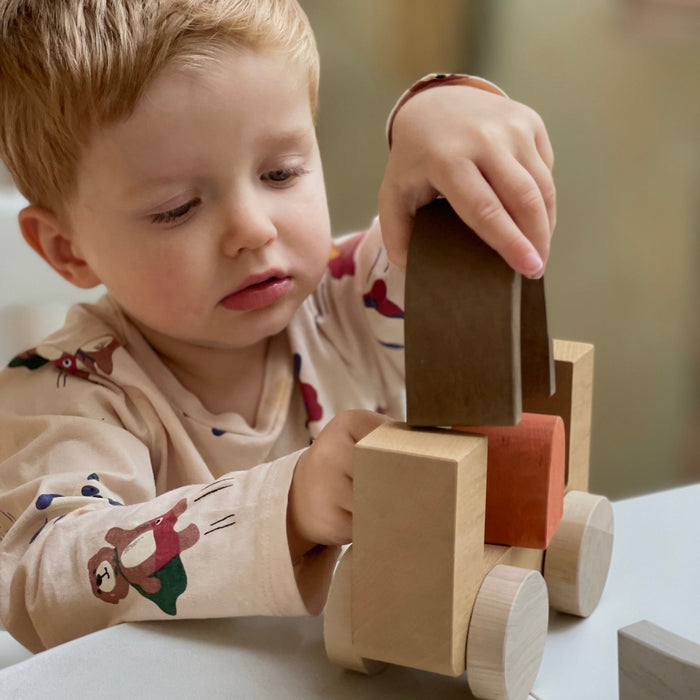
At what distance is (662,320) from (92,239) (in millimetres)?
1226

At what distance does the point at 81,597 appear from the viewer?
476mm

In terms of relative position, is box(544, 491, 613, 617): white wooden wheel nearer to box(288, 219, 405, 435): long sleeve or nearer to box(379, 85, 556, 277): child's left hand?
box(379, 85, 556, 277): child's left hand

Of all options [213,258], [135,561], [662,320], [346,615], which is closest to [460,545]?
[346,615]

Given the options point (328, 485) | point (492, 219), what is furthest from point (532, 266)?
point (328, 485)

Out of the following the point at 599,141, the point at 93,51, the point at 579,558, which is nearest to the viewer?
the point at 579,558

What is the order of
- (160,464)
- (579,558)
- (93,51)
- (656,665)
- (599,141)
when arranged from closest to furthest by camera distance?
(656,665) → (579,558) → (93,51) → (160,464) → (599,141)

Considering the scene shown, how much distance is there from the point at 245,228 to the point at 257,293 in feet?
0.20

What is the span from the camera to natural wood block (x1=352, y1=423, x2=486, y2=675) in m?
0.34

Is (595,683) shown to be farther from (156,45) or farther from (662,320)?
(662,320)

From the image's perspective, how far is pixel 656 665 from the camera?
12.8 inches

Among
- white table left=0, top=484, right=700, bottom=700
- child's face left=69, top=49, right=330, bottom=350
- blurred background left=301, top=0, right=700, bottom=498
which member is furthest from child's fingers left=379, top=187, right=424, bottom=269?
blurred background left=301, top=0, right=700, bottom=498

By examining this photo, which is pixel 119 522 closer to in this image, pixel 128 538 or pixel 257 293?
pixel 128 538

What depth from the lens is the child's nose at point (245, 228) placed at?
21.9 inches

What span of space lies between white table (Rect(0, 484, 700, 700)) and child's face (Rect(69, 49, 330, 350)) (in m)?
0.24
